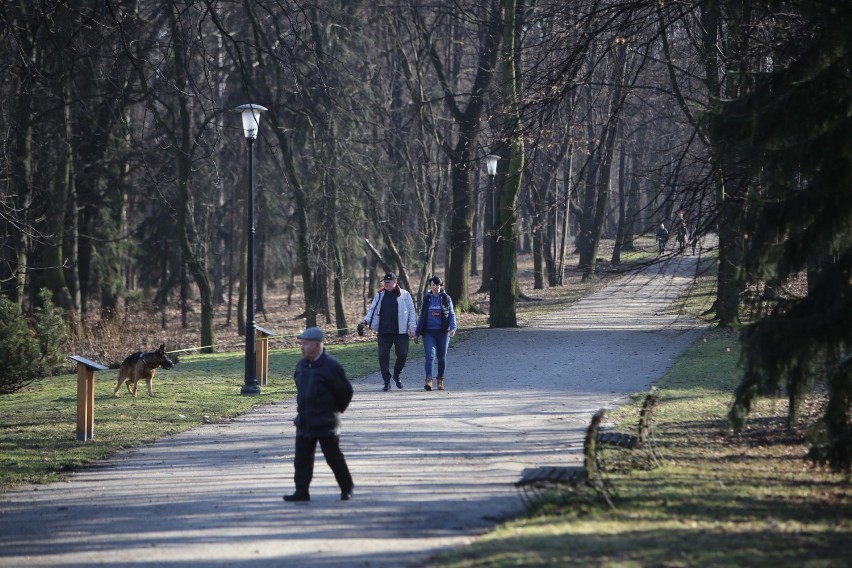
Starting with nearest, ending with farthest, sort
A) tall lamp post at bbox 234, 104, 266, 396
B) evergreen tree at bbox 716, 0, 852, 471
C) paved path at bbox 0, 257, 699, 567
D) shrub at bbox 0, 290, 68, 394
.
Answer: paved path at bbox 0, 257, 699, 567 → evergreen tree at bbox 716, 0, 852, 471 → tall lamp post at bbox 234, 104, 266, 396 → shrub at bbox 0, 290, 68, 394

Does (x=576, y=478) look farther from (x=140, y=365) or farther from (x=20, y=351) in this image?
(x=20, y=351)

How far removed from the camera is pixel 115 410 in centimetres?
1520

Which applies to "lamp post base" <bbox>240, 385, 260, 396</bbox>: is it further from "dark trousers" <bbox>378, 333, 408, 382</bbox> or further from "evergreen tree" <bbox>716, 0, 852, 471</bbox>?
"evergreen tree" <bbox>716, 0, 852, 471</bbox>

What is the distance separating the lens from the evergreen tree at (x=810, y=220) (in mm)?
8688

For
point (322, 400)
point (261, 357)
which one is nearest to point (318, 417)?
point (322, 400)

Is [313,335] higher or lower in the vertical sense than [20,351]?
higher

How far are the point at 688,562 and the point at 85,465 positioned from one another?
7.23 meters

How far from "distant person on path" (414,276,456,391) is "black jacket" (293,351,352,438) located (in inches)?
314

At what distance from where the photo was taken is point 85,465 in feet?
36.7

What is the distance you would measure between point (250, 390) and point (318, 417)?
836cm

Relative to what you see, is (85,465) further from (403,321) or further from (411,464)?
(403,321)

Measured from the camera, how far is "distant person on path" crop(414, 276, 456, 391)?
55.3 ft

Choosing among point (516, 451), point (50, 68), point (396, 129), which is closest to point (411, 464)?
point (516, 451)

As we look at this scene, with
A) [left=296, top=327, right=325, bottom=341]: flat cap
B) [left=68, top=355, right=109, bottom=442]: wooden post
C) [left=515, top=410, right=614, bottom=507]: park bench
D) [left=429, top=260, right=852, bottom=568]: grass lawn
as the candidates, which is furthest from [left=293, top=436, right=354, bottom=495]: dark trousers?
[left=68, top=355, right=109, bottom=442]: wooden post
